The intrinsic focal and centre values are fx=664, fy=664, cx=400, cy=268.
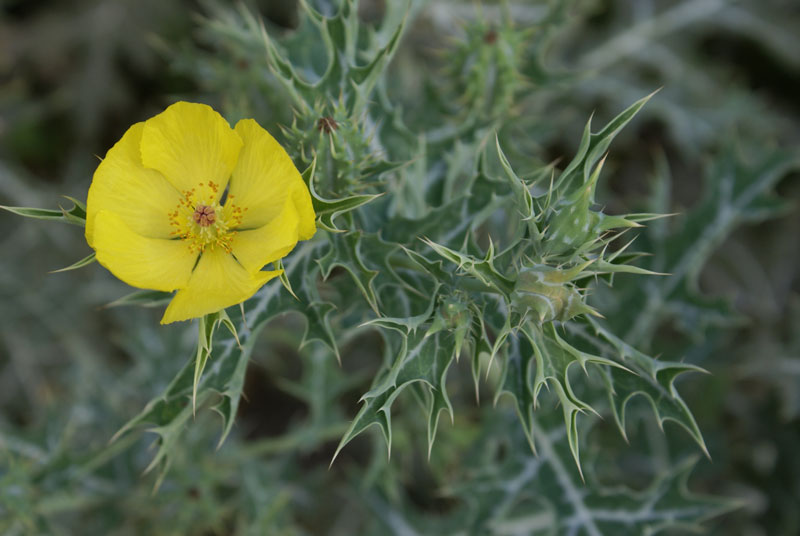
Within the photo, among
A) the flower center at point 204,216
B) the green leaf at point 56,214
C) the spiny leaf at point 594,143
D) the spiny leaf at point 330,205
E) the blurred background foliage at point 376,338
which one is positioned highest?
the spiny leaf at point 594,143

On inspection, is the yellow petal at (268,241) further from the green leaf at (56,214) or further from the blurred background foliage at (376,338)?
the blurred background foliage at (376,338)

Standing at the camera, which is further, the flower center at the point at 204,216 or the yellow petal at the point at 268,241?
the flower center at the point at 204,216

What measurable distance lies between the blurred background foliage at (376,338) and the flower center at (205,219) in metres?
0.37

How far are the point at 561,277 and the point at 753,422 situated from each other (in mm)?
1978

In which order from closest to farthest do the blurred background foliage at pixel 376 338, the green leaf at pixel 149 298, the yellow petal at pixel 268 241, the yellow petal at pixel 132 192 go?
1. the yellow petal at pixel 268 241
2. the yellow petal at pixel 132 192
3. the green leaf at pixel 149 298
4. the blurred background foliage at pixel 376 338

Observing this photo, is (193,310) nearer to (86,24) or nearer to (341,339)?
(341,339)

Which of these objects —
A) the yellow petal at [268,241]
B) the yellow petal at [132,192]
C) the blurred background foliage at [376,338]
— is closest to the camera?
the yellow petal at [268,241]

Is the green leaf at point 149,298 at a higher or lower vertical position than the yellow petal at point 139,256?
lower

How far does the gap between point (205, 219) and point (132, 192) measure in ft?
0.49

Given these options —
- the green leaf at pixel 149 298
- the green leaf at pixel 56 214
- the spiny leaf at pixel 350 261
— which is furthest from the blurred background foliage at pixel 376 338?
the green leaf at pixel 56 214

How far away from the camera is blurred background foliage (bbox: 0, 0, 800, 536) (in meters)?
1.97

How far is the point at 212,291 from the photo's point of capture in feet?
3.83

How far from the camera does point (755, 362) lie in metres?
2.52

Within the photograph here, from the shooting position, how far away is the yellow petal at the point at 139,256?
44.4 inches
